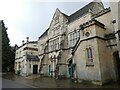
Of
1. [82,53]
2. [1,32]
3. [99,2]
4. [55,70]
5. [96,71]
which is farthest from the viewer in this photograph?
[1,32]

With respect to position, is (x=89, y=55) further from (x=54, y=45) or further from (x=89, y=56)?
(x=54, y=45)

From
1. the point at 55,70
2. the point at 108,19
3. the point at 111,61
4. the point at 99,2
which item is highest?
the point at 99,2

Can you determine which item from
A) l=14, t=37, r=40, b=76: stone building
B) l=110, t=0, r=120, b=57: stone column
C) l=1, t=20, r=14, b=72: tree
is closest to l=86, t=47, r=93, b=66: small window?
l=110, t=0, r=120, b=57: stone column

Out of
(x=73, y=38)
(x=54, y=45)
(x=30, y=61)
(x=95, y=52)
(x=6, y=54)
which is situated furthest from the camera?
(x=6, y=54)

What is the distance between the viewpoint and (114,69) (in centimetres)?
1516

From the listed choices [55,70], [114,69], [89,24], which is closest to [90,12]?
[89,24]

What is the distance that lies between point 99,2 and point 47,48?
14699 millimetres

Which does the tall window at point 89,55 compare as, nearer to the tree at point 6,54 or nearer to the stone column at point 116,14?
the stone column at point 116,14

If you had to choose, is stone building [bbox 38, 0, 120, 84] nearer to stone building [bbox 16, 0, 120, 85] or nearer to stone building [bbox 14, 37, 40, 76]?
stone building [bbox 16, 0, 120, 85]

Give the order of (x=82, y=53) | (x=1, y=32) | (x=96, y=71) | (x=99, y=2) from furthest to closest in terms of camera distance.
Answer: (x=1, y=32)
(x=99, y=2)
(x=82, y=53)
(x=96, y=71)

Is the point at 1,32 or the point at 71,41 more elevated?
the point at 1,32

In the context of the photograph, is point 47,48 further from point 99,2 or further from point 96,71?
point 96,71

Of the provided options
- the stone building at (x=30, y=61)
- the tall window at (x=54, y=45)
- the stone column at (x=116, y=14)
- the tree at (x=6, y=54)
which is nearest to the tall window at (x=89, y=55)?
the stone column at (x=116, y=14)

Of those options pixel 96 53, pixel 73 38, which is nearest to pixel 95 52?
pixel 96 53
